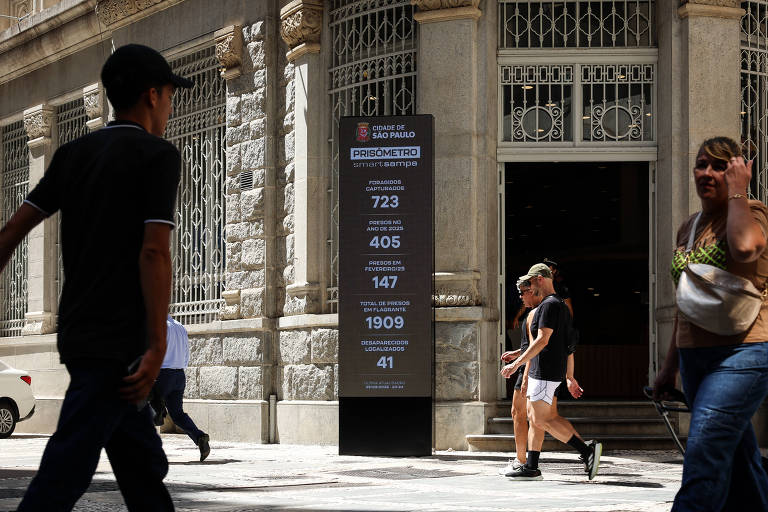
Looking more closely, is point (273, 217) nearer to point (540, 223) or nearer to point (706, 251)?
point (540, 223)

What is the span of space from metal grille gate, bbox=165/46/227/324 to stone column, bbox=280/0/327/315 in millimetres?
2131

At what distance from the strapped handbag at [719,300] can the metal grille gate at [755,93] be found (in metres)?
10.1

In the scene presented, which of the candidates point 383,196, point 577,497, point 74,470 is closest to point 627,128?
point 383,196

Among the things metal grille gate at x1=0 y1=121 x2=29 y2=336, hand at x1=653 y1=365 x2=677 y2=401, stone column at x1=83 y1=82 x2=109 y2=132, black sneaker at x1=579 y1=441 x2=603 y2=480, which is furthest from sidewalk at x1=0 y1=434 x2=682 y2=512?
metal grille gate at x1=0 y1=121 x2=29 y2=336

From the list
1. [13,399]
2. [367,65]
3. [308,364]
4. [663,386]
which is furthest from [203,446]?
[663,386]

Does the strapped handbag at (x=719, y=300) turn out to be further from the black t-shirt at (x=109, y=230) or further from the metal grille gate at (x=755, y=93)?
the metal grille gate at (x=755, y=93)

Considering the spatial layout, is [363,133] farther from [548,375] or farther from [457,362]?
[548,375]

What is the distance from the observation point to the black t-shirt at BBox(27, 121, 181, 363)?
3924mm

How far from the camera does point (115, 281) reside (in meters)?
3.95

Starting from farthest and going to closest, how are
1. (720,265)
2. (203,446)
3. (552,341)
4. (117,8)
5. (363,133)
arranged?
(117,8) < (363,133) < (203,446) < (552,341) < (720,265)

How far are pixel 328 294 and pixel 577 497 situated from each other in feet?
24.1

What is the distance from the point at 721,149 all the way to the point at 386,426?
326 inches

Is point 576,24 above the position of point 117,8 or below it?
below

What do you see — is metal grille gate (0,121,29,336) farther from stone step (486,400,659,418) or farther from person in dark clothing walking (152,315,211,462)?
stone step (486,400,659,418)
